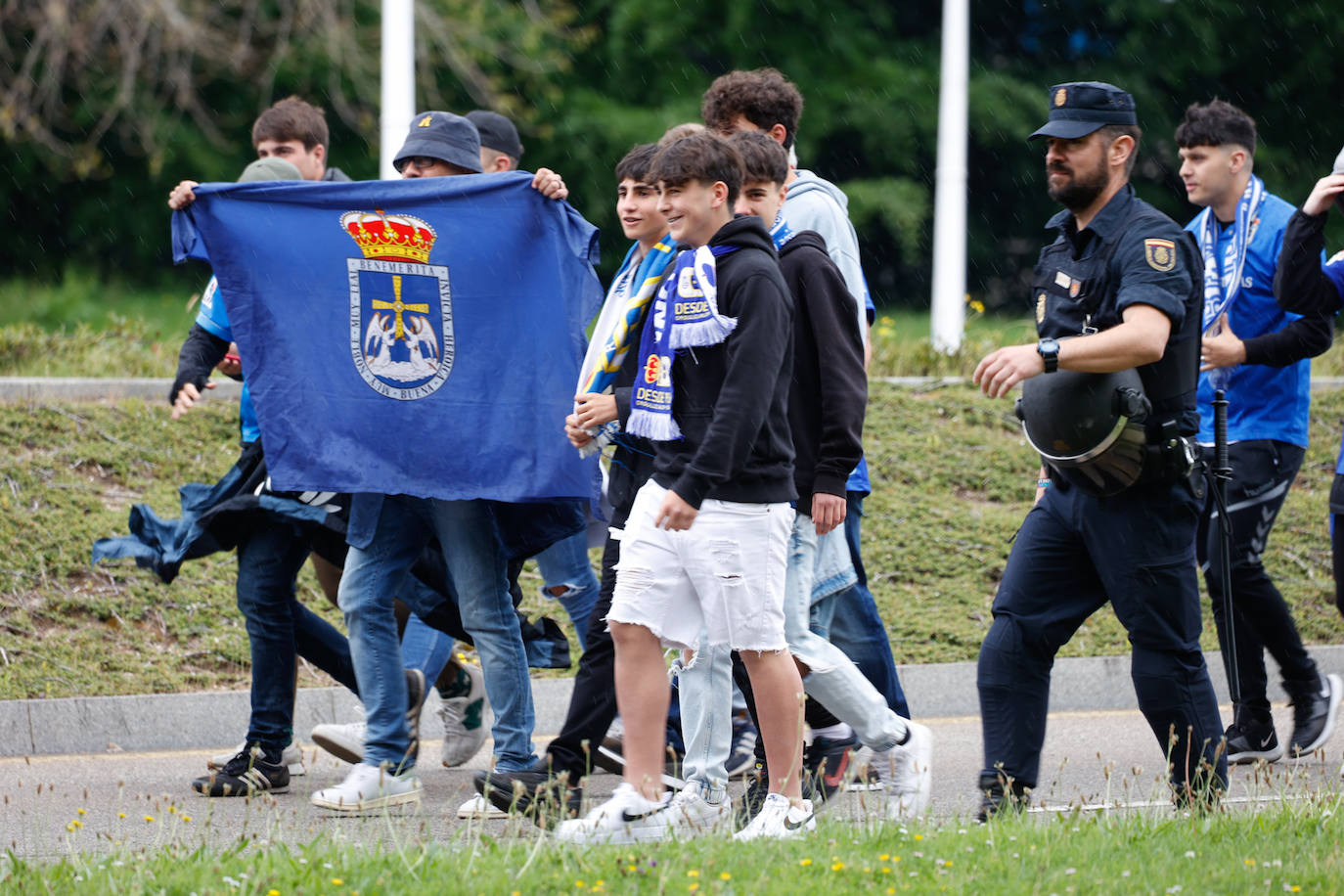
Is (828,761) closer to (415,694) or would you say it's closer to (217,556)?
(415,694)

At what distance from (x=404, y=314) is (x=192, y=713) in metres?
2.19

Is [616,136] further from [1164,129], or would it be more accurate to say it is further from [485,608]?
[485,608]

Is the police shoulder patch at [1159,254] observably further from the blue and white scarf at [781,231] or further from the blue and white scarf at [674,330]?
the blue and white scarf at [781,231]

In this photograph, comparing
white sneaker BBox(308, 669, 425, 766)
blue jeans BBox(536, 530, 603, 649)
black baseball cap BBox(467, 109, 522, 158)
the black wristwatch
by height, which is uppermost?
black baseball cap BBox(467, 109, 522, 158)

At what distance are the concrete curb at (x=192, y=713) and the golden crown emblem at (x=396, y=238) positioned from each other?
2003 millimetres

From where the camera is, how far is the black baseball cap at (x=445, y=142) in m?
5.89

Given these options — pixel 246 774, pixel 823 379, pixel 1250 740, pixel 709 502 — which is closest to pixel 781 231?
pixel 823 379

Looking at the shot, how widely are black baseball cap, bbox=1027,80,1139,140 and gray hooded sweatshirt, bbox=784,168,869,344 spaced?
869 mm

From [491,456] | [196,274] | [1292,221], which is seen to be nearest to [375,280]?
[491,456]

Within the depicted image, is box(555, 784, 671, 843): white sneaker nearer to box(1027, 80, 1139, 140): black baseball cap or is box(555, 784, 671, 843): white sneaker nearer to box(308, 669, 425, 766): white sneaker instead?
box(308, 669, 425, 766): white sneaker

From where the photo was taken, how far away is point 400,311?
18.8ft

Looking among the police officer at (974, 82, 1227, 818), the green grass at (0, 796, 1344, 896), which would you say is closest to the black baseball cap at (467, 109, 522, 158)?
the police officer at (974, 82, 1227, 818)

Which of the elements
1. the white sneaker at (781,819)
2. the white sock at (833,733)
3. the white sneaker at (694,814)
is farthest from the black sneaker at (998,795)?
the white sock at (833,733)

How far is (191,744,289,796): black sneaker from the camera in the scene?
5711mm
